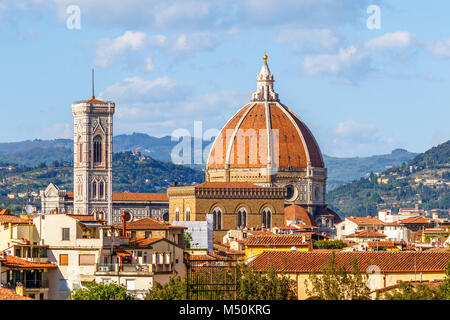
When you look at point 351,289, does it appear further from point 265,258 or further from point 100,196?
point 100,196

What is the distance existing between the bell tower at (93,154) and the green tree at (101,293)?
137 metres

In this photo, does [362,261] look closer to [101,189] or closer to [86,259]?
[86,259]

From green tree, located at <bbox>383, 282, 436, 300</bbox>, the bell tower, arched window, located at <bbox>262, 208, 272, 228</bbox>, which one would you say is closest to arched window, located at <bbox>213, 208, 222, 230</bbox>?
arched window, located at <bbox>262, 208, 272, 228</bbox>

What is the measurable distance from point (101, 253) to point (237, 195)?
323ft

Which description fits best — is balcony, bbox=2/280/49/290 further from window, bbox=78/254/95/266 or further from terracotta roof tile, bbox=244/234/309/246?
terracotta roof tile, bbox=244/234/309/246

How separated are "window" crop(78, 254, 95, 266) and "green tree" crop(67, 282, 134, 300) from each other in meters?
4.31

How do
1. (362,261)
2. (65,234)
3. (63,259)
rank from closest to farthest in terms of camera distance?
1. (63,259)
2. (65,234)
3. (362,261)

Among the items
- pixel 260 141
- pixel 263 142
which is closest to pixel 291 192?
pixel 263 142

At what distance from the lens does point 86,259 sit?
49656 mm

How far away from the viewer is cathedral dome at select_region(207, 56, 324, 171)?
16950 centimetres

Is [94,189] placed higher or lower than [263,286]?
higher

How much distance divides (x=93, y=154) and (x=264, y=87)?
2267 centimetres

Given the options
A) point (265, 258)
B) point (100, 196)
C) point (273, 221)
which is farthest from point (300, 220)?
point (265, 258)

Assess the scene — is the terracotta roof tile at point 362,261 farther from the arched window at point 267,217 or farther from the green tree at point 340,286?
the arched window at point 267,217
